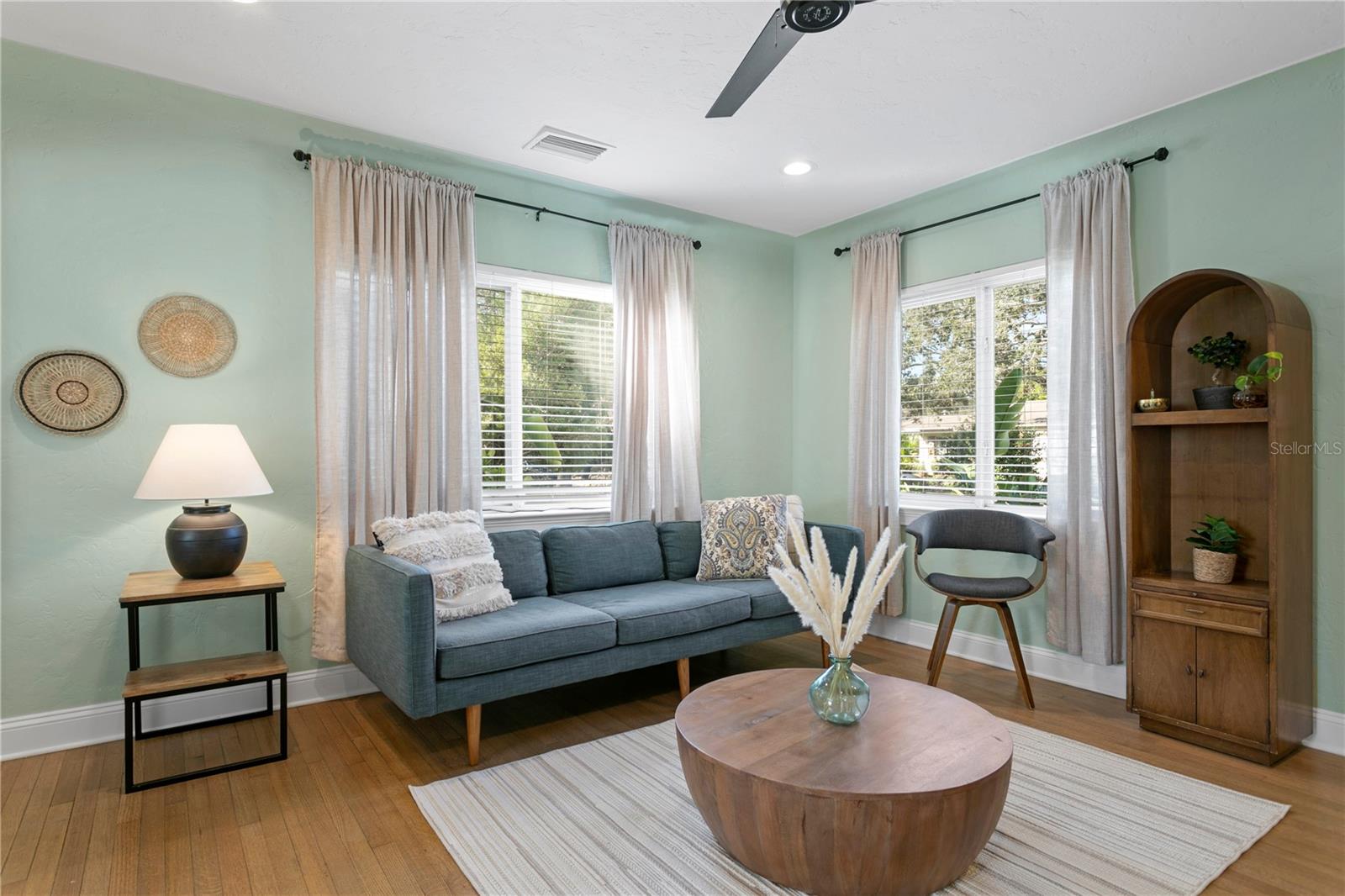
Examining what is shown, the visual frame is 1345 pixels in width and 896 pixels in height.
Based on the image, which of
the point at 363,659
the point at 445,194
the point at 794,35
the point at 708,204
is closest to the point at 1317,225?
the point at 794,35

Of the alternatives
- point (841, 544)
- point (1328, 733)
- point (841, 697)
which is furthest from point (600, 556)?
point (1328, 733)

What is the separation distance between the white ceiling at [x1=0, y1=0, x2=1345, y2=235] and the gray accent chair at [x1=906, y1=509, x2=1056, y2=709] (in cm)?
201

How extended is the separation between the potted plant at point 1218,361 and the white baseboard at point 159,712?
161 inches

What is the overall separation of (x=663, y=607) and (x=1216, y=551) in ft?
7.84

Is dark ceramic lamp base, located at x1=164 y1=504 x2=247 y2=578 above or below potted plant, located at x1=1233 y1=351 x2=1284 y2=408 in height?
below

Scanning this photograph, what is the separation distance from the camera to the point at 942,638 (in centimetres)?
361

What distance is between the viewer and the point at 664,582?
13.0ft

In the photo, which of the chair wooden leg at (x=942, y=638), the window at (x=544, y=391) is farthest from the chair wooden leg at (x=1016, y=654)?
the window at (x=544, y=391)

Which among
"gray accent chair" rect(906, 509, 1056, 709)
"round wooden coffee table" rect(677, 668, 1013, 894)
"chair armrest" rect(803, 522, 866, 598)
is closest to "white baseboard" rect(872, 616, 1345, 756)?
"gray accent chair" rect(906, 509, 1056, 709)

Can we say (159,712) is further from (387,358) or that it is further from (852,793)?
(852,793)

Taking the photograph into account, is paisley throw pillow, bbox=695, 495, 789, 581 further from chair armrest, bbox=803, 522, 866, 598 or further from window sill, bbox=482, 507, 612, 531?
window sill, bbox=482, 507, 612, 531

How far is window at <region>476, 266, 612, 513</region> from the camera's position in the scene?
160 inches

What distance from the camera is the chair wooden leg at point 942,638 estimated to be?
3.57 m

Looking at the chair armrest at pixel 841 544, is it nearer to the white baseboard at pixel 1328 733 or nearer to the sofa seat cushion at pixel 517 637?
the sofa seat cushion at pixel 517 637
